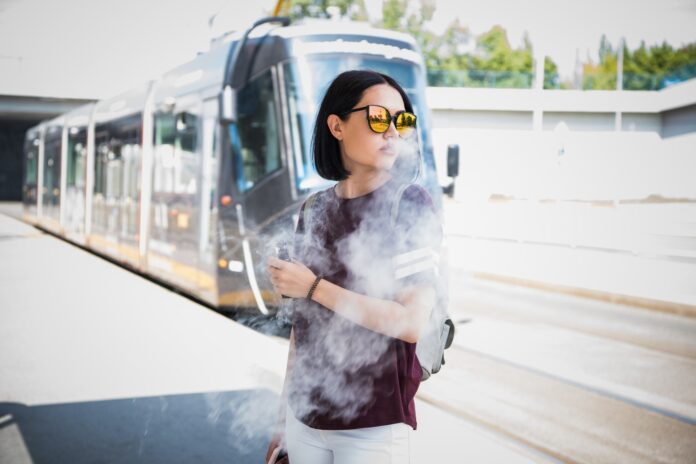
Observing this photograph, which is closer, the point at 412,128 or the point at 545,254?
the point at 412,128

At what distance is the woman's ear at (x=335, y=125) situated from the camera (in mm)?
1948

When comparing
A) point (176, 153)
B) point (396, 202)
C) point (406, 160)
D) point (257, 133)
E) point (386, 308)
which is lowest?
point (386, 308)

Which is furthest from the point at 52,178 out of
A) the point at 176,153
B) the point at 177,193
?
the point at 177,193

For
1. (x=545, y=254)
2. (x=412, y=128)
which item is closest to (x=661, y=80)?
(x=545, y=254)

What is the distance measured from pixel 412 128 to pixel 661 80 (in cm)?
4244

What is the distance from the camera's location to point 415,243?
1.70 m

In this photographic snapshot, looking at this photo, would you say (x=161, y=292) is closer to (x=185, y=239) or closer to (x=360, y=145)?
(x=185, y=239)

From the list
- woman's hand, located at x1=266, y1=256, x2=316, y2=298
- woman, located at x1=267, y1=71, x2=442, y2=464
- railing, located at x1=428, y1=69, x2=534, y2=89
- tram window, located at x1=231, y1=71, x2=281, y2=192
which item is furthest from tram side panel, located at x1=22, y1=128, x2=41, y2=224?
woman's hand, located at x1=266, y1=256, x2=316, y2=298

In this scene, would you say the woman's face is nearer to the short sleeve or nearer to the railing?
the short sleeve

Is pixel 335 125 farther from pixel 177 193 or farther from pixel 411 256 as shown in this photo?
pixel 177 193

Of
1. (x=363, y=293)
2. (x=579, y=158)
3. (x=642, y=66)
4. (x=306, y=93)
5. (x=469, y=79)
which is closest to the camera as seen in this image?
(x=363, y=293)

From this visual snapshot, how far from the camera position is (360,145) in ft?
6.18

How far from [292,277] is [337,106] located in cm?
47

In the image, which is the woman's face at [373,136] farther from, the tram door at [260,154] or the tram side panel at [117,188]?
the tram side panel at [117,188]
